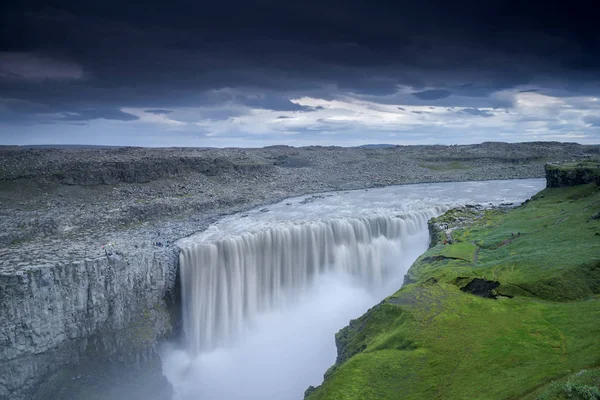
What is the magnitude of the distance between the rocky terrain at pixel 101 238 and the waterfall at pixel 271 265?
2.44 m

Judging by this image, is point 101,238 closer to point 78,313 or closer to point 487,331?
point 78,313

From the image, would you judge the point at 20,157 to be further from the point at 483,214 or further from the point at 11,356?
the point at 483,214

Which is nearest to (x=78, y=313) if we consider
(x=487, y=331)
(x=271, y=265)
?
(x=271, y=265)

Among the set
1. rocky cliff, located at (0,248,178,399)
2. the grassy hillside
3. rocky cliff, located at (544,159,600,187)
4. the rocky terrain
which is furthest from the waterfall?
rocky cliff, located at (544,159,600,187)

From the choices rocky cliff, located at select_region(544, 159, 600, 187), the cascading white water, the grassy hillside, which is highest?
rocky cliff, located at select_region(544, 159, 600, 187)

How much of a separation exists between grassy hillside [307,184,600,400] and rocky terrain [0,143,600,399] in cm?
1579

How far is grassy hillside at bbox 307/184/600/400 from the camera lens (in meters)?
11.6

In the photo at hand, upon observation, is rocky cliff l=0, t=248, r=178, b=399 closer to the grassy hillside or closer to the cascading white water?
the cascading white water

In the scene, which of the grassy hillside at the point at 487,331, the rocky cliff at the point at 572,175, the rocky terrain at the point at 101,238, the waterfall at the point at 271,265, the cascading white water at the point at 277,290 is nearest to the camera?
the grassy hillside at the point at 487,331

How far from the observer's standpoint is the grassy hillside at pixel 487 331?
11633 mm

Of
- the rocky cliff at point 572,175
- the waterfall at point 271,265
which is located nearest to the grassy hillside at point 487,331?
the waterfall at point 271,265

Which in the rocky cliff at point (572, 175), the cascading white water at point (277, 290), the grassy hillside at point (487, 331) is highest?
A: the rocky cliff at point (572, 175)

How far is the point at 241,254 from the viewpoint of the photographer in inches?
1366

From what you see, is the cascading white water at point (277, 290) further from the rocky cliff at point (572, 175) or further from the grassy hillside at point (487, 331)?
the rocky cliff at point (572, 175)
